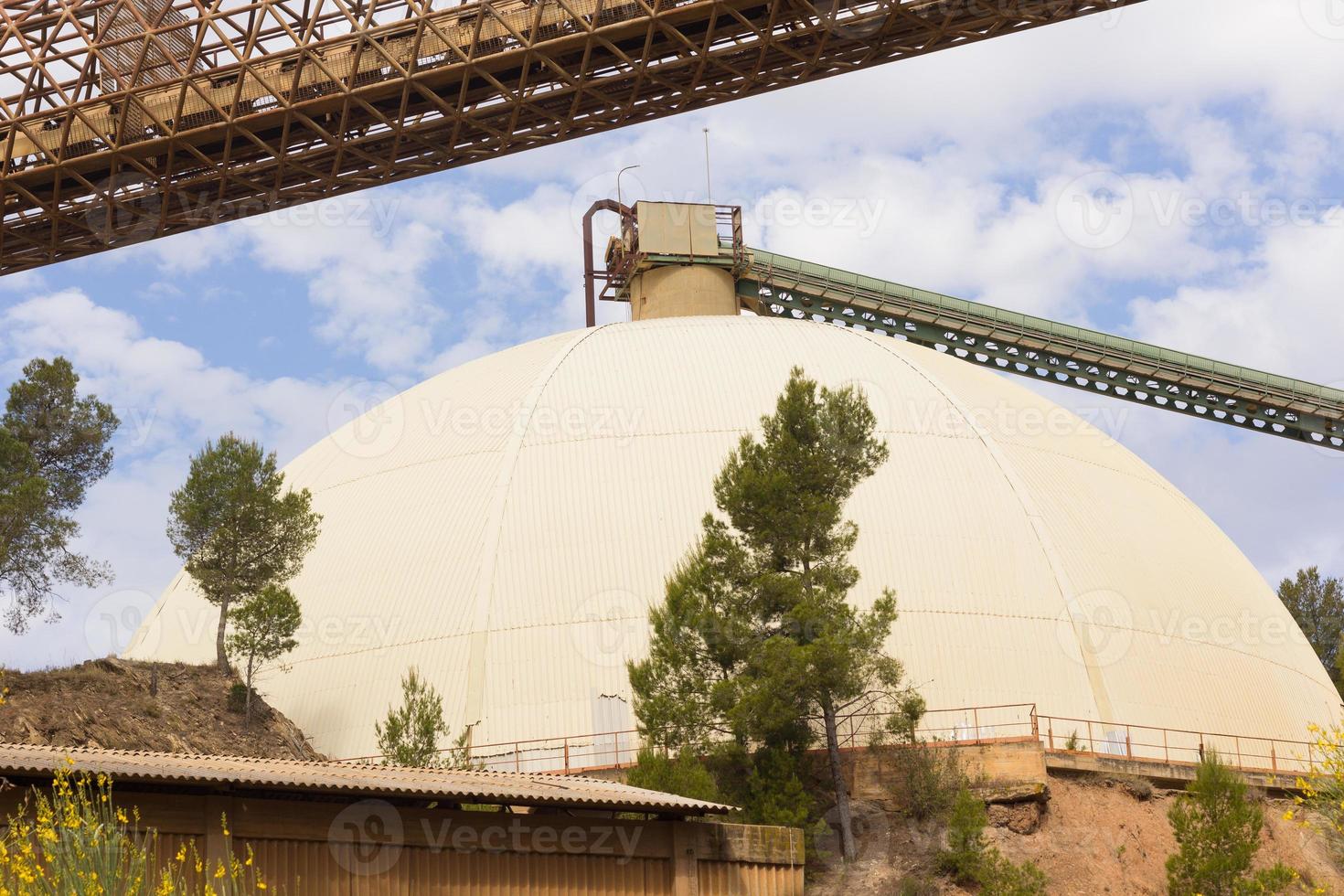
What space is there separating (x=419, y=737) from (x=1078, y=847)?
1366 cm

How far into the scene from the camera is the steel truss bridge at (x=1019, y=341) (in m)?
55.7

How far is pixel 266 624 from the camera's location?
3834 cm

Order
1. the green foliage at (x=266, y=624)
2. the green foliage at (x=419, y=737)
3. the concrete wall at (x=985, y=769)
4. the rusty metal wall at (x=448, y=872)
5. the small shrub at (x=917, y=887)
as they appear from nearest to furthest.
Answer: the rusty metal wall at (x=448, y=872) < the small shrub at (x=917, y=887) < the green foliage at (x=419, y=737) < the concrete wall at (x=985, y=769) < the green foliage at (x=266, y=624)

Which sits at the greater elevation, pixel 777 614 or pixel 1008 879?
pixel 777 614

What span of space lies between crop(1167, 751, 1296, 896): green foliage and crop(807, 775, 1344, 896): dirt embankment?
1.42 metres

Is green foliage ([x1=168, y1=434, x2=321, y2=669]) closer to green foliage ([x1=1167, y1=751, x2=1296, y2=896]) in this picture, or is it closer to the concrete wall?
the concrete wall

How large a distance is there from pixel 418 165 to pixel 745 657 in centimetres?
1201

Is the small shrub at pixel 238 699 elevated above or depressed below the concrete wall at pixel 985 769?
above

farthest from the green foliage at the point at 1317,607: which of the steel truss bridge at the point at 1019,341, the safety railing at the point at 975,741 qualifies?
the safety railing at the point at 975,741

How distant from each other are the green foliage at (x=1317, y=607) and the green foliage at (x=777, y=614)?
37.3 m

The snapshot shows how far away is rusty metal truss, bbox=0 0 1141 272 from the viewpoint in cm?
3117

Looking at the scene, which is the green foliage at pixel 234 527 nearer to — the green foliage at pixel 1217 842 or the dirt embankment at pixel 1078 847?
the dirt embankment at pixel 1078 847

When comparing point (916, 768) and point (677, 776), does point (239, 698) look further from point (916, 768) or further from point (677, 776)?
point (916, 768)


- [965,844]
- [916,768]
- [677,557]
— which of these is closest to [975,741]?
[916,768]
